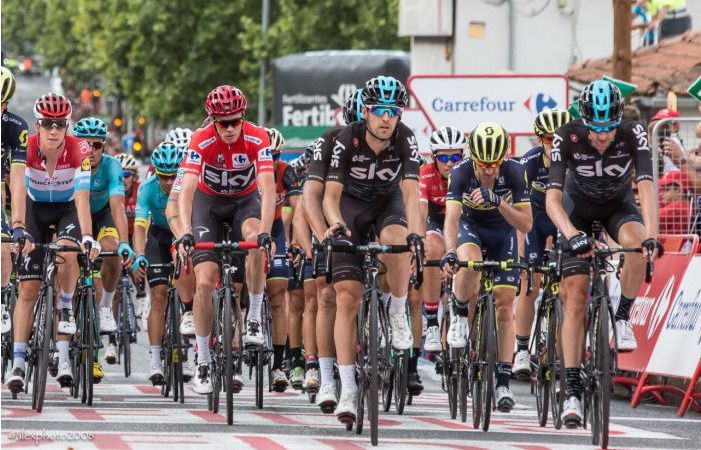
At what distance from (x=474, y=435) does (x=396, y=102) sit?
224 cm

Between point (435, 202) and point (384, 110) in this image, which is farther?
point (435, 202)

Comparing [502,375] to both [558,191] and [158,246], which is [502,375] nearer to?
[558,191]

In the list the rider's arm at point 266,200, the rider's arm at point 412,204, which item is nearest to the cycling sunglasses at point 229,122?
the rider's arm at point 266,200

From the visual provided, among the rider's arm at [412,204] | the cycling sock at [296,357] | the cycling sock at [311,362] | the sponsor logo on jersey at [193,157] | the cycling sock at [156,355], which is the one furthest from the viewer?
the cycling sock at [296,357]

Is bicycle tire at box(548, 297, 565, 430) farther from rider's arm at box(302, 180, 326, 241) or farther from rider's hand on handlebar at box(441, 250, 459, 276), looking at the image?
rider's arm at box(302, 180, 326, 241)

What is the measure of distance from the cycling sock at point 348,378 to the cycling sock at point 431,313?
131 inches

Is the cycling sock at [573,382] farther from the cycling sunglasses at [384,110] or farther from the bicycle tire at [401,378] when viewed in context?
the cycling sunglasses at [384,110]

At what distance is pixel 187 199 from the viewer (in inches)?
506

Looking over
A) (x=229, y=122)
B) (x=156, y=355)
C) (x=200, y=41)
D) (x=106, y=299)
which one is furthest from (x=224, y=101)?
(x=200, y=41)

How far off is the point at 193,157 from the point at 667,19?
61.2ft

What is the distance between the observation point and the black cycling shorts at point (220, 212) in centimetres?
1334

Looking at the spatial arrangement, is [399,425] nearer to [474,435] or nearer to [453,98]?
[474,435]

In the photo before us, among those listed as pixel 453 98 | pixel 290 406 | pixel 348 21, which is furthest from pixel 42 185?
pixel 348 21

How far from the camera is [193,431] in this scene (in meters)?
11.8
